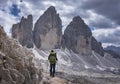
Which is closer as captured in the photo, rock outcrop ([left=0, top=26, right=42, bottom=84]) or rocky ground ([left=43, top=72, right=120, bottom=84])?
rock outcrop ([left=0, top=26, right=42, bottom=84])

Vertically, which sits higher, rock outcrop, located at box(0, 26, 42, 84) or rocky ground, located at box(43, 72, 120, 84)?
rock outcrop, located at box(0, 26, 42, 84)

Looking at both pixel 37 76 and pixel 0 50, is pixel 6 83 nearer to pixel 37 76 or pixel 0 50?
pixel 0 50

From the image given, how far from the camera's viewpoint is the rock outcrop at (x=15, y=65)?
1434 cm

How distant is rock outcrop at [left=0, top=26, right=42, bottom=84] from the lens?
564 inches

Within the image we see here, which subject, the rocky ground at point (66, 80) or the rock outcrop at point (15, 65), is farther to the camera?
the rocky ground at point (66, 80)

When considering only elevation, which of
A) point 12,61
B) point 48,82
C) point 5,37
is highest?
point 5,37

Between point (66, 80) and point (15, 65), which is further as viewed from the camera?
point (66, 80)

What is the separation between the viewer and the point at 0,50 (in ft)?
49.8

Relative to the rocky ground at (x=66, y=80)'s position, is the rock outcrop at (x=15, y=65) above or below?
above

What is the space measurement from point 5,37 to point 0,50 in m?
1.41

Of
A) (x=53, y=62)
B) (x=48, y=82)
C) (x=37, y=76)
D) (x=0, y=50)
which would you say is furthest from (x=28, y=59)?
(x=53, y=62)

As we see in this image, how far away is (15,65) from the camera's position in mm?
15508

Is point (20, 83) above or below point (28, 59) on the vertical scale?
below

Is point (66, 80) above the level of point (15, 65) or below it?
below
